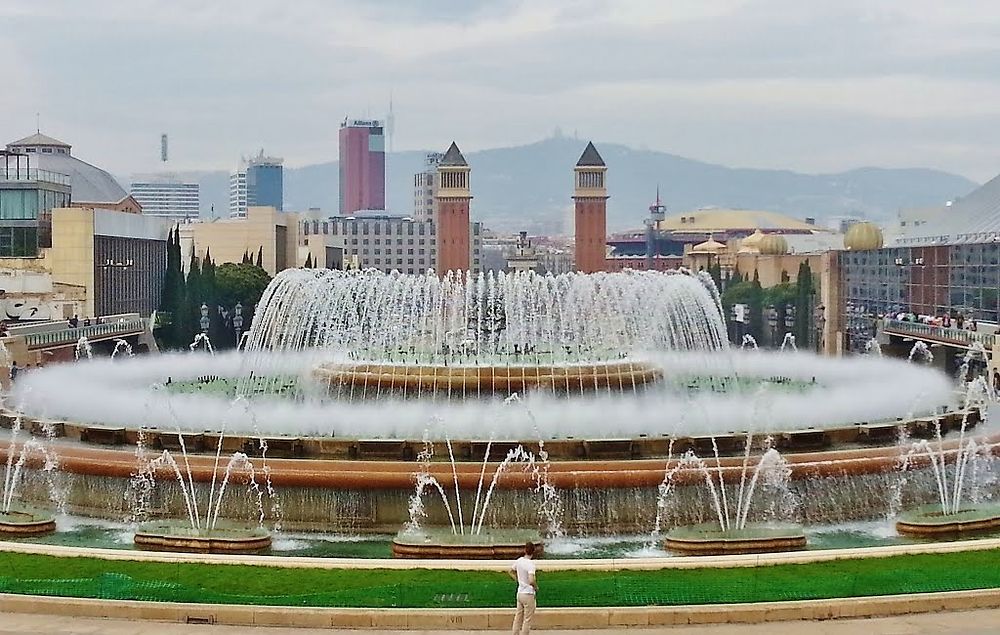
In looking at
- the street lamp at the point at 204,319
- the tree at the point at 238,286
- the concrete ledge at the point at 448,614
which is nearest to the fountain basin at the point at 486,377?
the concrete ledge at the point at 448,614

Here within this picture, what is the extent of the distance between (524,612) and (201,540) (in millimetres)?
5560

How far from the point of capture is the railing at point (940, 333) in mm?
40969

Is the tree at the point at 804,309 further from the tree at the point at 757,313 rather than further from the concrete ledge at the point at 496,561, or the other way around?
the concrete ledge at the point at 496,561

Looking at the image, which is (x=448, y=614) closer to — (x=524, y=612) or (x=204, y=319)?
(x=524, y=612)

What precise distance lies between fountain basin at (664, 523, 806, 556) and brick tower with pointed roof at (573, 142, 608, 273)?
84.2 metres

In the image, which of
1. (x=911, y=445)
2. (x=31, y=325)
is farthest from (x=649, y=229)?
(x=911, y=445)

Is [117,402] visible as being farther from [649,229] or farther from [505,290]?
[649,229]

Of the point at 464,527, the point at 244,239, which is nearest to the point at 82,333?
the point at 464,527

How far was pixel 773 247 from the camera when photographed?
90.9 meters

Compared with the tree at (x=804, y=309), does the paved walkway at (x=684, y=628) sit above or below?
below

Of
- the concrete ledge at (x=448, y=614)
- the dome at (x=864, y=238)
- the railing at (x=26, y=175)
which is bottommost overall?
the concrete ledge at (x=448, y=614)

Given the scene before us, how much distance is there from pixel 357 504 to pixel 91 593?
4.63m

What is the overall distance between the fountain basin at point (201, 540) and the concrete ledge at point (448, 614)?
333 centimetres

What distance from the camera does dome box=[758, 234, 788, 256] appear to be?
90.5m
